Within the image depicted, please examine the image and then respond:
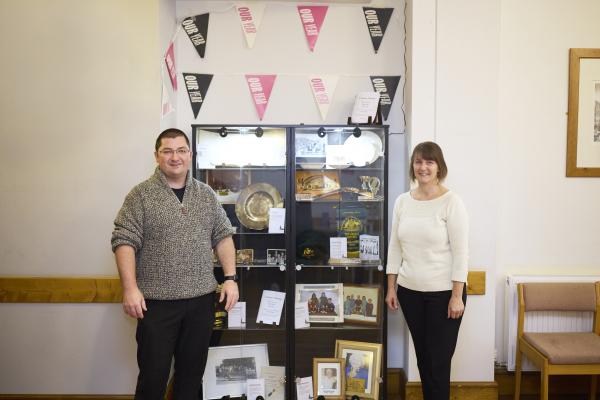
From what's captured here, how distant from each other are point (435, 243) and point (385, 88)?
52.8 inches

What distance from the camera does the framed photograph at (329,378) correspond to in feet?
9.48

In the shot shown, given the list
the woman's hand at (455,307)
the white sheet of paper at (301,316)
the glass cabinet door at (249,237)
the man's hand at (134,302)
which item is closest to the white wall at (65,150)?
the glass cabinet door at (249,237)

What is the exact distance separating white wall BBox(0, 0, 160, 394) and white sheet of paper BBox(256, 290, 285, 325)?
87 cm

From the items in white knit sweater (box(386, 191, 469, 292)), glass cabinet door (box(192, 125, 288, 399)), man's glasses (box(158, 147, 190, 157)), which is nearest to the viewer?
man's glasses (box(158, 147, 190, 157))

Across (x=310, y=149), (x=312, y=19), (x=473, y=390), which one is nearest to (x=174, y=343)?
(x=310, y=149)

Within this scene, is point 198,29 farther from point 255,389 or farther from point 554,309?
point 554,309

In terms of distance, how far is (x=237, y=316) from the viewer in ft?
9.99

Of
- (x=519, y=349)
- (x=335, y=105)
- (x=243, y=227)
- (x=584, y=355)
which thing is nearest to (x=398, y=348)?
(x=519, y=349)

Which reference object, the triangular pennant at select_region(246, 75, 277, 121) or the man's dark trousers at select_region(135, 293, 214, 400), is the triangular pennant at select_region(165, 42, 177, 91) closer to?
the triangular pennant at select_region(246, 75, 277, 121)

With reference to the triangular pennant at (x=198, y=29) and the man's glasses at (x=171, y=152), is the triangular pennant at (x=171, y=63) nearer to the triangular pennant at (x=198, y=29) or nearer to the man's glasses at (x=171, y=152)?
the triangular pennant at (x=198, y=29)

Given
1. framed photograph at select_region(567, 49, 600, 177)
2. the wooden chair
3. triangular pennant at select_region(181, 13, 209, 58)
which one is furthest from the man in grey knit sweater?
framed photograph at select_region(567, 49, 600, 177)

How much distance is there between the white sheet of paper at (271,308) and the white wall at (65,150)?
0.87m

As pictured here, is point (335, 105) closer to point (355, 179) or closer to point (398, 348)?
point (355, 179)

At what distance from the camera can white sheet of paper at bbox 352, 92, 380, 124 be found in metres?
2.96
